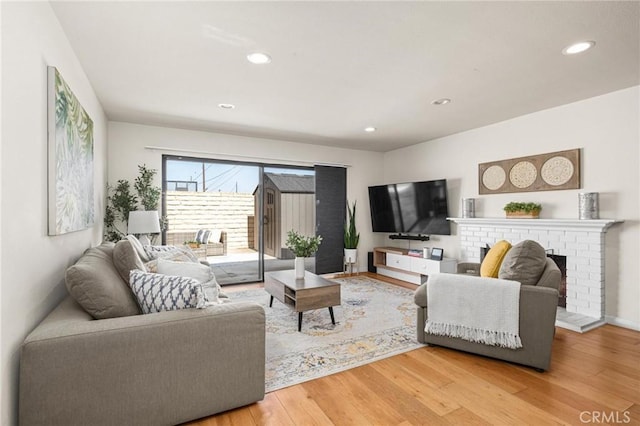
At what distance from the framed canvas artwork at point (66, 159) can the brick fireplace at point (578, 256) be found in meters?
4.38

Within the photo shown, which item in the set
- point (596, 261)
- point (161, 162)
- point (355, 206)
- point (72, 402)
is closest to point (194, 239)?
point (161, 162)

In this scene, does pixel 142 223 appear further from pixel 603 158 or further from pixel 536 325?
pixel 603 158

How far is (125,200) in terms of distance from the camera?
398 centimetres

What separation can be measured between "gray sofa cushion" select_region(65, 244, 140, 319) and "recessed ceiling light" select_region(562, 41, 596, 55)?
3412 millimetres

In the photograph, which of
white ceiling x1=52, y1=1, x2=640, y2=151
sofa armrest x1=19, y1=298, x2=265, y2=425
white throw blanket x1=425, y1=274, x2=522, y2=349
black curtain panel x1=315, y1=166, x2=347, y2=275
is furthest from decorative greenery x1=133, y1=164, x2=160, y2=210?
white throw blanket x1=425, y1=274, x2=522, y2=349

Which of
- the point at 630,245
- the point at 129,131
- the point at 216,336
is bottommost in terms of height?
the point at 216,336

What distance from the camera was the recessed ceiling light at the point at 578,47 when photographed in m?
2.22

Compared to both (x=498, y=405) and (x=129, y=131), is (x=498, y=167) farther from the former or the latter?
(x=129, y=131)

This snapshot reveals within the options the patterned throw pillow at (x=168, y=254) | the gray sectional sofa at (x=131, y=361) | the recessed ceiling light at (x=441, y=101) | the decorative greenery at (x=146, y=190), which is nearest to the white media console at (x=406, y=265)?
the recessed ceiling light at (x=441, y=101)

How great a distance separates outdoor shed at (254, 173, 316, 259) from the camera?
538 cm

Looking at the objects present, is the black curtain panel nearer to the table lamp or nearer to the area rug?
the area rug

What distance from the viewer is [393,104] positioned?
350cm

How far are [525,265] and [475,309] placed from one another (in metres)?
0.52

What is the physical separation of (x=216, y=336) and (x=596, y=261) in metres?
3.78
